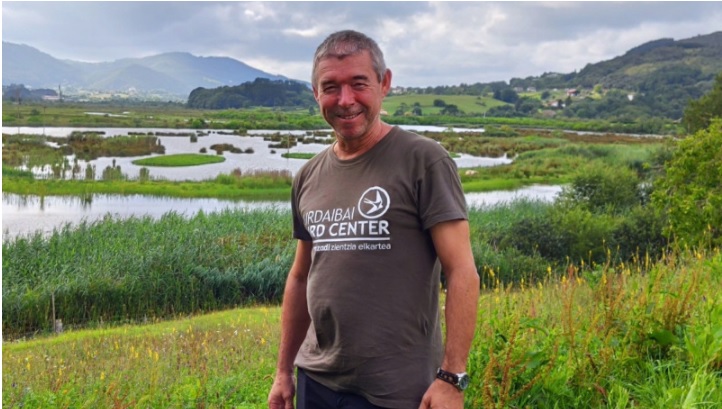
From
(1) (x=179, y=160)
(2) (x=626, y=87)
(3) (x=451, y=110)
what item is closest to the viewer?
(1) (x=179, y=160)

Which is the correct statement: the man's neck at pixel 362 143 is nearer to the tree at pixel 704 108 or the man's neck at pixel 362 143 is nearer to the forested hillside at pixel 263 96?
the tree at pixel 704 108

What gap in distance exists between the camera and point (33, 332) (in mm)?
11656

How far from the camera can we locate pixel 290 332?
2.83 metres

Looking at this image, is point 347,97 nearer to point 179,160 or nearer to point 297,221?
point 297,221

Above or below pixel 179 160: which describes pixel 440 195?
above

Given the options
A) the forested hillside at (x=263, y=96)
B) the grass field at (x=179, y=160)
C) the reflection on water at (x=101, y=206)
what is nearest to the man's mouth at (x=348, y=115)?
the reflection on water at (x=101, y=206)

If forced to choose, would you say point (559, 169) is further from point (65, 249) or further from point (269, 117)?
point (269, 117)

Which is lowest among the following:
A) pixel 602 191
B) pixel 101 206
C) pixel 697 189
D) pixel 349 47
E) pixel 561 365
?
pixel 101 206

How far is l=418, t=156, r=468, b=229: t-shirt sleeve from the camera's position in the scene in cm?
208

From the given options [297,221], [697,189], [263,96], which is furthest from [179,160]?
[263,96]

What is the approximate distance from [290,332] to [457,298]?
0.97 meters

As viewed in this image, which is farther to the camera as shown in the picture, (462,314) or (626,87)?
(626,87)

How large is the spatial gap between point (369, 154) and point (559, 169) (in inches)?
1810

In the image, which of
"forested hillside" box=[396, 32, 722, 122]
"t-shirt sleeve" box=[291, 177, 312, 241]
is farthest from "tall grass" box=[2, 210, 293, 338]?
"forested hillside" box=[396, 32, 722, 122]
